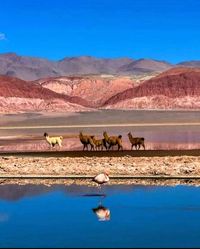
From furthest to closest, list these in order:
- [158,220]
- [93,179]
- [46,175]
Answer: [46,175]
[93,179]
[158,220]

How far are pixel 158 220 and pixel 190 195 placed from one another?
2961 millimetres

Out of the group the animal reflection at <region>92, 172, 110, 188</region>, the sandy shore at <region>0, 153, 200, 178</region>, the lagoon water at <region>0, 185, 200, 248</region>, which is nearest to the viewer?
the lagoon water at <region>0, 185, 200, 248</region>

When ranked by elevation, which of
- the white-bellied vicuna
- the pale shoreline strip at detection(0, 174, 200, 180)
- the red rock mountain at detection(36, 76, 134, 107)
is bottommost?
the pale shoreline strip at detection(0, 174, 200, 180)

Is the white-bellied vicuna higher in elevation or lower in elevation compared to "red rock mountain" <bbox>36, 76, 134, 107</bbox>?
lower

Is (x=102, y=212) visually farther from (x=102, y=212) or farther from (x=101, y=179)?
(x=101, y=179)

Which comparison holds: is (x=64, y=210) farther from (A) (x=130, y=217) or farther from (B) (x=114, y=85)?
(B) (x=114, y=85)

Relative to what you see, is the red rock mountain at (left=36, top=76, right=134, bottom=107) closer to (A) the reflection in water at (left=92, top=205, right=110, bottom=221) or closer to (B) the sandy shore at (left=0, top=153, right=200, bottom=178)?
(B) the sandy shore at (left=0, top=153, right=200, bottom=178)

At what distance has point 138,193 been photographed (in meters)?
14.3

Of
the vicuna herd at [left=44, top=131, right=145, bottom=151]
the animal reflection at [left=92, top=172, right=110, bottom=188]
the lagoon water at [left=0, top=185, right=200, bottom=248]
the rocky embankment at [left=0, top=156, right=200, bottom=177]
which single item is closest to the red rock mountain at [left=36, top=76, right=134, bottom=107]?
the vicuna herd at [left=44, top=131, right=145, bottom=151]

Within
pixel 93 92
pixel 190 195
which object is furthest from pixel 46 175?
pixel 93 92

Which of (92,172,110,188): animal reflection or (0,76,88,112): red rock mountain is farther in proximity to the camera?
(0,76,88,112): red rock mountain

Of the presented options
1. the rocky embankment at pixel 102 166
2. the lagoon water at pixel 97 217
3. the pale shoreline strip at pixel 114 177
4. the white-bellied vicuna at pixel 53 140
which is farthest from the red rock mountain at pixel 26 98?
the lagoon water at pixel 97 217

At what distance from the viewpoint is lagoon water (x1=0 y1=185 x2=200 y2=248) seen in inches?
378

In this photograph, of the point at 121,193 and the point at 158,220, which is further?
the point at 121,193
